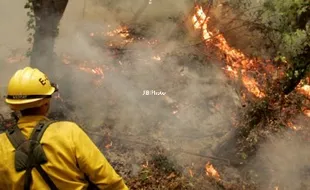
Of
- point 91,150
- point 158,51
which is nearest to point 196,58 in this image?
point 158,51

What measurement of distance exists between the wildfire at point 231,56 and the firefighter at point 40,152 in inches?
271

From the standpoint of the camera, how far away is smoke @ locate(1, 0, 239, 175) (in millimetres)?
7613

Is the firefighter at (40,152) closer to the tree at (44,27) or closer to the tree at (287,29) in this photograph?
the tree at (44,27)

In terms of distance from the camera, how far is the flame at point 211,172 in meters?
6.82

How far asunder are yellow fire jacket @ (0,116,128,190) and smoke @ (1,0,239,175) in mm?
4052

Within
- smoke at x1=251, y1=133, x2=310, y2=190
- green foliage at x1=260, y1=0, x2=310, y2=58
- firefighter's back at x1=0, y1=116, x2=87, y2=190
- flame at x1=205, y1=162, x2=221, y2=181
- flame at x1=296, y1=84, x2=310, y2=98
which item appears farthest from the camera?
flame at x1=296, y1=84, x2=310, y2=98

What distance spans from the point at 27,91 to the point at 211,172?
5.01 m

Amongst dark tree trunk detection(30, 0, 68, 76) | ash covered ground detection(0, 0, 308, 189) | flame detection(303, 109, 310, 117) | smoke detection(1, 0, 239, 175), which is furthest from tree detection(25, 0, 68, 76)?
flame detection(303, 109, 310, 117)

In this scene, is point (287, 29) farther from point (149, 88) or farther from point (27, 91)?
point (27, 91)

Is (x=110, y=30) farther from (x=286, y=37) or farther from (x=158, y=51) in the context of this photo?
(x=286, y=37)

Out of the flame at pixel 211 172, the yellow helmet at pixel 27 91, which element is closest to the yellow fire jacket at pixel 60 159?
the yellow helmet at pixel 27 91

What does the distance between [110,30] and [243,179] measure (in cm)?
653

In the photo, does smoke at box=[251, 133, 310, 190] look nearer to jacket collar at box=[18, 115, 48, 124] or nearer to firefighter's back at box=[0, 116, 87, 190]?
firefighter's back at box=[0, 116, 87, 190]

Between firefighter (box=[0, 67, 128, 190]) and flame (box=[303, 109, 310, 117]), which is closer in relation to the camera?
firefighter (box=[0, 67, 128, 190])
